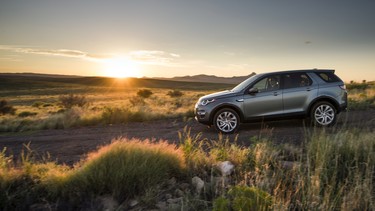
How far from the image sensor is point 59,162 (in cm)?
726

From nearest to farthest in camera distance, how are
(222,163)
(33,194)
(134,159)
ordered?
(33,194), (134,159), (222,163)

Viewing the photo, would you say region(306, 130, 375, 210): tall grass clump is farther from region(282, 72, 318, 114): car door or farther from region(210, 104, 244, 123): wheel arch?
region(210, 104, 244, 123): wheel arch

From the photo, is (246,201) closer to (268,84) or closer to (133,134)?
(268,84)

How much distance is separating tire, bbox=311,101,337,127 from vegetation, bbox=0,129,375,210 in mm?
3973

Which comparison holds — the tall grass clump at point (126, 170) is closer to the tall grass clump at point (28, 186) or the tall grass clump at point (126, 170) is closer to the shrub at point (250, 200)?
the tall grass clump at point (28, 186)

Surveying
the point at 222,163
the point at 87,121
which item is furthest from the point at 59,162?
the point at 87,121

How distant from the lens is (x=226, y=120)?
10172 mm

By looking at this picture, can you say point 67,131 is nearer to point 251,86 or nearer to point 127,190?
point 251,86

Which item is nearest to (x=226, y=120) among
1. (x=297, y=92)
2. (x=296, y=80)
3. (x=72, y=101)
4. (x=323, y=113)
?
(x=297, y=92)

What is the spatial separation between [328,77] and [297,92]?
1.21m

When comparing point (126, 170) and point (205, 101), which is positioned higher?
point (205, 101)

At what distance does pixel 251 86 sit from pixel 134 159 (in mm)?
5640

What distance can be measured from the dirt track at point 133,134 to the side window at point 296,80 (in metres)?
1.31

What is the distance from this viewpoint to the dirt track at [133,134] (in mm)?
8719
